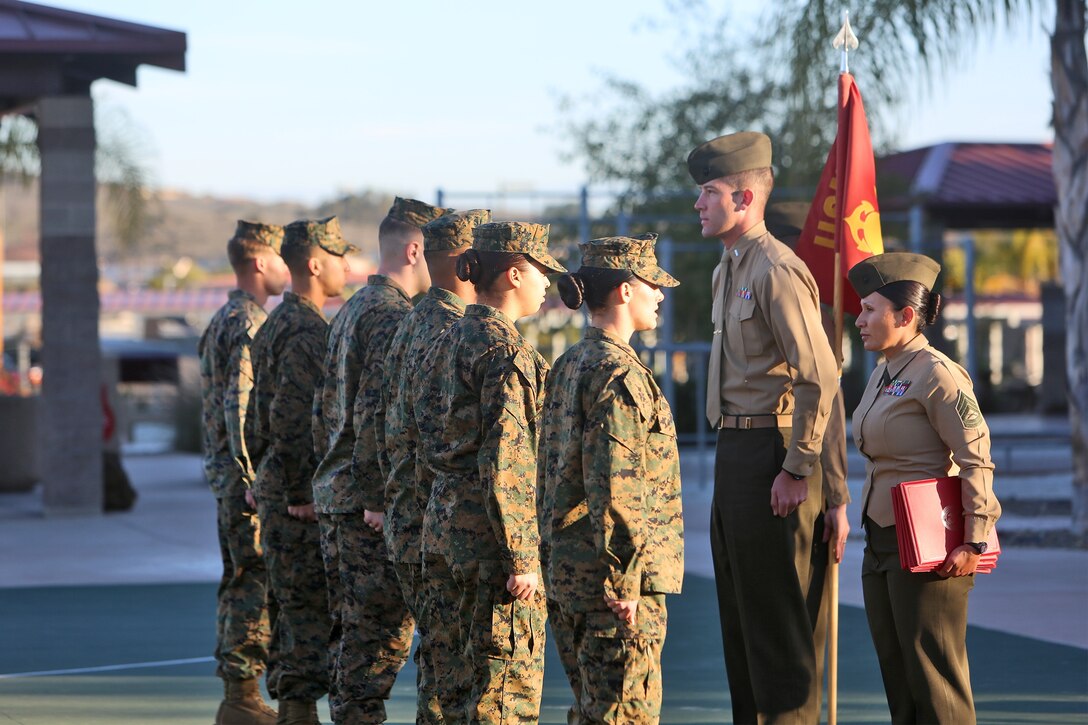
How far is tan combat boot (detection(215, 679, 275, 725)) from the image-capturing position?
650cm

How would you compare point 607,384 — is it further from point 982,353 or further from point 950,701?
point 982,353

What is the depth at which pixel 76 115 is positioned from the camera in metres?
14.2

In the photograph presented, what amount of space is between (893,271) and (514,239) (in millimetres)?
1255

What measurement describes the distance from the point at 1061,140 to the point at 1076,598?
414cm

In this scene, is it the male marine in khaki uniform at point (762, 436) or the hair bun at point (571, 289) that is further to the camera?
the male marine in khaki uniform at point (762, 436)

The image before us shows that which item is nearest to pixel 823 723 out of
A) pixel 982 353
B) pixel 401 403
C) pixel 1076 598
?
pixel 401 403

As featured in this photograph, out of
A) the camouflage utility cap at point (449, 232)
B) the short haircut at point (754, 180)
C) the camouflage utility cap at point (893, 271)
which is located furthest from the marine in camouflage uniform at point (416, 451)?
the camouflage utility cap at point (893, 271)

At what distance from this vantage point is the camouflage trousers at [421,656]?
5207 mm

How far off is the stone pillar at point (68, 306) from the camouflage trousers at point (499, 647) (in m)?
9.93

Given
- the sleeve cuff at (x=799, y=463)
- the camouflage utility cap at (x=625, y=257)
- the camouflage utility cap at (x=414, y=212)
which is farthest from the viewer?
the camouflage utility cap at (x=414, y=212)

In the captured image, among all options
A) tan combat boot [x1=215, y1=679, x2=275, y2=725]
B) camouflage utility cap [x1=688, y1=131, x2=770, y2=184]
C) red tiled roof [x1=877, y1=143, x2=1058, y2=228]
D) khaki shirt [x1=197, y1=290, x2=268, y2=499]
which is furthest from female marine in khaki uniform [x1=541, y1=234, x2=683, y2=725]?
red tiled roof [x1=877, y1=143, x2=1058, y2=228]

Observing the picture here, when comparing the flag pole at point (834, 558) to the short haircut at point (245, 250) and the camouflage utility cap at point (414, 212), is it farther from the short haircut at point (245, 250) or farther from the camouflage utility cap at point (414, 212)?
the short haircut at point (245, 250)

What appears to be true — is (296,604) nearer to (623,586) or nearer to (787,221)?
(623,586)

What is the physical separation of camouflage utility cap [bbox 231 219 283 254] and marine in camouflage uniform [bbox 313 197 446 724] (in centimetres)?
130
